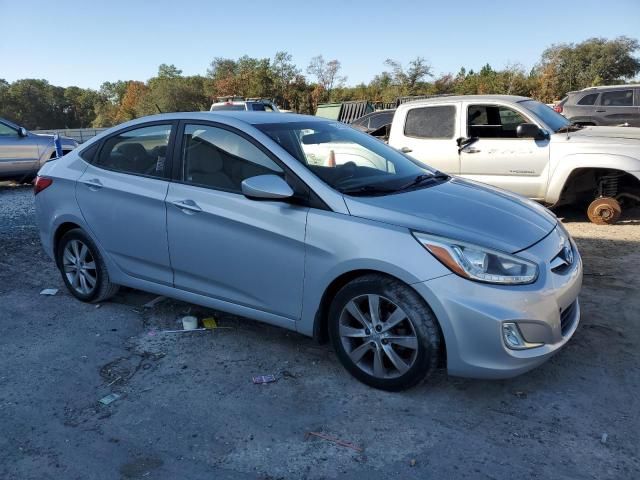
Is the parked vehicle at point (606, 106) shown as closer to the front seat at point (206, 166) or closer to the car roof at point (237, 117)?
the car roof at point (237, 117)

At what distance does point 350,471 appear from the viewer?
8.42ft

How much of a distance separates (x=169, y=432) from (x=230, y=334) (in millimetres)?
1249

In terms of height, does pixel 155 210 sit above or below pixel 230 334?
above

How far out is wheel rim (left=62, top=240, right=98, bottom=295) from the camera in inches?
184

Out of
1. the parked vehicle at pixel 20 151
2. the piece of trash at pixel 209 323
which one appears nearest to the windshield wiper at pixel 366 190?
the piece of trash at pixel 209 323

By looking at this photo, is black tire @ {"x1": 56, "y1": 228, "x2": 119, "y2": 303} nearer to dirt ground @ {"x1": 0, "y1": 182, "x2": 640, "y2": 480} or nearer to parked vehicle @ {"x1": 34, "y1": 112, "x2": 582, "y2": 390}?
parked vehicle @ {"x1": 34, "y1": 112, "x2": 582, "y2": 390}

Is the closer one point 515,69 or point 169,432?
point 169,432

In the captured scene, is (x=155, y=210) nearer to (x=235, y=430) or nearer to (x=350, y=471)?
(x=235, y=430)

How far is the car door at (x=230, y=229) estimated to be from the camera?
3.41 metres

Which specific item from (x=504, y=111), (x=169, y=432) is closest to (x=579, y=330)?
(x=169, y=432)

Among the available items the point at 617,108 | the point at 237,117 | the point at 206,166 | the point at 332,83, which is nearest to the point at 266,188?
the point at 206,166

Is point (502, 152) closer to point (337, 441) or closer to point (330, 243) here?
point (330, 243)

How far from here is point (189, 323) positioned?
4.28 m

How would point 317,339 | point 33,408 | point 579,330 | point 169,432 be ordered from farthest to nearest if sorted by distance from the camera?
point 579,330, point 317,339, point 33,408, point 169,432
